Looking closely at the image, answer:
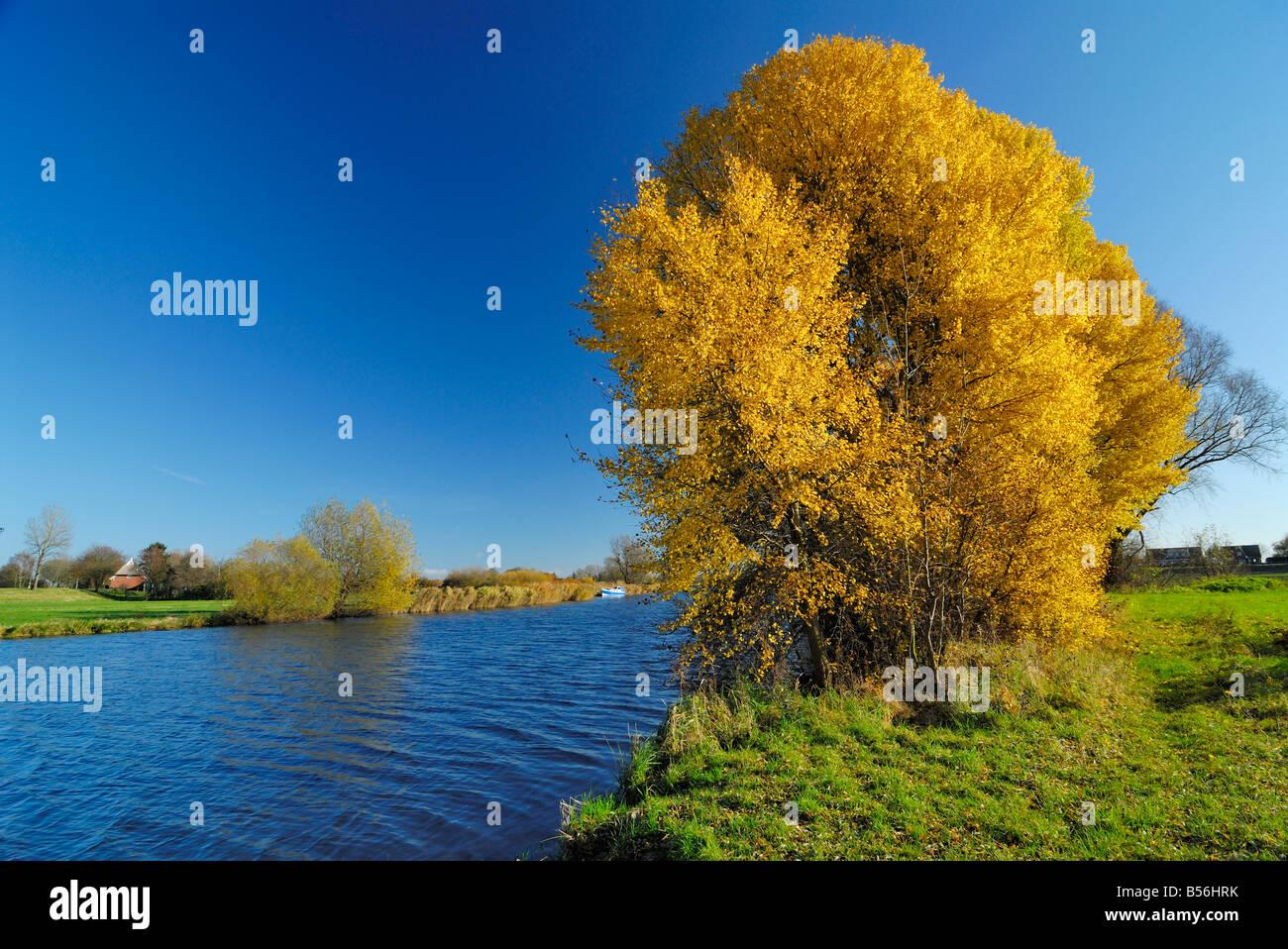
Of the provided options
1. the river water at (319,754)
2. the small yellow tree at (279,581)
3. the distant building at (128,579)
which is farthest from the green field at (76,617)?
the distant building at (128,579)

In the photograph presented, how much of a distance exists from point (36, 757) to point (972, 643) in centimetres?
2303

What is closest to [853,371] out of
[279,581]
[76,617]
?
[279,581]

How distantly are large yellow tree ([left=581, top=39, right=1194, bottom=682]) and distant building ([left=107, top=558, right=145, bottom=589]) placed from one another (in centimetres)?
9576

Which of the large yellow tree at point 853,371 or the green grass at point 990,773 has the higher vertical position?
the large yellow tree at point 853,371

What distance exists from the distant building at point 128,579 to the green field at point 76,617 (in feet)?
60.8

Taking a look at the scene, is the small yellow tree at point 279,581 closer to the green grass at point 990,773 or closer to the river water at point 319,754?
the river water at point 319,754

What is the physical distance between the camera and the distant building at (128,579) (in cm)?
7369

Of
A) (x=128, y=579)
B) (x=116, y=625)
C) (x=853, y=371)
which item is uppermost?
(x=853, y=371)

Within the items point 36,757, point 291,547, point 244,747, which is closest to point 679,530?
point 244,747

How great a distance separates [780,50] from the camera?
45.6 ft

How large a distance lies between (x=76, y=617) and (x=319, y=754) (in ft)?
142

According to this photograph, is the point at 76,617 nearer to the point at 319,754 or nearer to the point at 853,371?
the point at 319,754

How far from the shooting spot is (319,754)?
1272 cm

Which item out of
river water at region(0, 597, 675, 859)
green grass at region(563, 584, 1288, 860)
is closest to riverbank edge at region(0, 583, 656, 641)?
river water at region(0, 597, 675, 859)
